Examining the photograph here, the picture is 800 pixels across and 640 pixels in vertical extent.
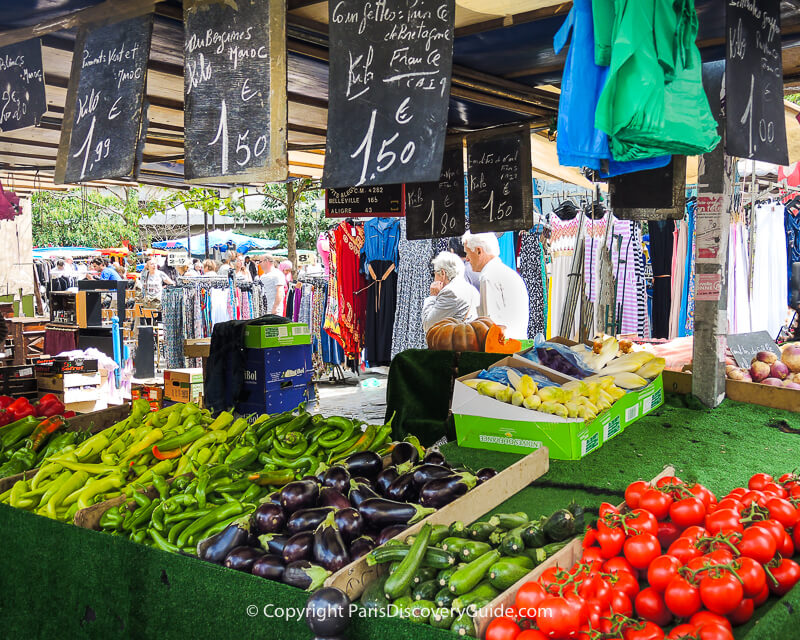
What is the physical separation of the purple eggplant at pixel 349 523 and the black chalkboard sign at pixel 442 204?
155 inches

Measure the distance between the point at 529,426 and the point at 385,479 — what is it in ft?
2.84

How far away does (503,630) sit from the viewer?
5.16 feet

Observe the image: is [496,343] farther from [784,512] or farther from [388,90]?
[784,512]

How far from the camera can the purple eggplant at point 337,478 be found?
8.27 ft

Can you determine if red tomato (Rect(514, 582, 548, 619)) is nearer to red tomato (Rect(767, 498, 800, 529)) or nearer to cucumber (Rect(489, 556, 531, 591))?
cucumber (Rect(489, 556, 531, 591))

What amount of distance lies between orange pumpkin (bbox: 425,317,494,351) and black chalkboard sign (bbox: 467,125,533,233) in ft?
3.51

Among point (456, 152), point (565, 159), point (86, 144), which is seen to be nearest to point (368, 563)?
point (565, 159)

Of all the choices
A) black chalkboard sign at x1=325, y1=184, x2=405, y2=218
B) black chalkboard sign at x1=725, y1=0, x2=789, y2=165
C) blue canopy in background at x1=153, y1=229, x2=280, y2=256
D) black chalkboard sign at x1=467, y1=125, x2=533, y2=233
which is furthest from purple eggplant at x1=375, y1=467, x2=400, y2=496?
blue canopy in background at x1=153, y1=229, x2=280, y2=256

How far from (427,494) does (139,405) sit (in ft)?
6.80

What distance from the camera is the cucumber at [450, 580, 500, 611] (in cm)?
168

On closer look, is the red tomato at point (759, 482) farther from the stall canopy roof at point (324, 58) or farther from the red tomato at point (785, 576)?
the stall canopy roof at point (324, 58)

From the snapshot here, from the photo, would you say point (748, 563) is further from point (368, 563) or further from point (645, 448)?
A: point (645, 448)

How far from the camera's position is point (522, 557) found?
6.31ft

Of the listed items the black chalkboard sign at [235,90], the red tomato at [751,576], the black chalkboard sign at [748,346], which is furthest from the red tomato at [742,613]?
the black chalkboard sign at [748,346]
